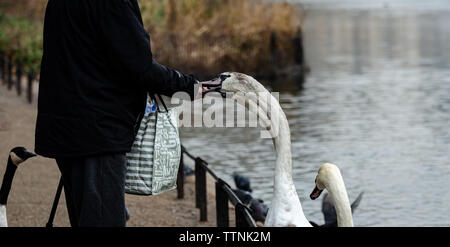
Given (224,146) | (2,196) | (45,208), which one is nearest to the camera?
(2,196)

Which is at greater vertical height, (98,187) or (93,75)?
(93,75)

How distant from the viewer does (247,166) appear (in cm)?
1159

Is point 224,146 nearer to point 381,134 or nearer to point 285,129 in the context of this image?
point 381,134

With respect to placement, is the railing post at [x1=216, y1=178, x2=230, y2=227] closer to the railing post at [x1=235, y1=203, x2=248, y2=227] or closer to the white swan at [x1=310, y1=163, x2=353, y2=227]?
the railing post at [x1=235, y1=203, x2=248, y2=227]

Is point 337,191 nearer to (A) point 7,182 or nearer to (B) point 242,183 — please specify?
(A) point 7,182

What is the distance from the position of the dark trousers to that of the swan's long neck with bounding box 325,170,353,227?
1.09 metres

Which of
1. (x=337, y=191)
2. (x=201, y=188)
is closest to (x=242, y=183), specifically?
(x=201, y=188)

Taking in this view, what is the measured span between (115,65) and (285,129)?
38.0 inches

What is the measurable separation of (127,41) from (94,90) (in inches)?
10.0

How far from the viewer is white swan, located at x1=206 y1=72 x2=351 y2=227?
12.6 ft

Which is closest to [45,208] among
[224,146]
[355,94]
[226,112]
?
[224,146]

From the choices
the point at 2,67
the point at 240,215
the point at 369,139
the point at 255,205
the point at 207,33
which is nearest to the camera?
the point at 240,215

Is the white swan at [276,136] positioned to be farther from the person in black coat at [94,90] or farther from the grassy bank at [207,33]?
the grassy bank at [207,33]

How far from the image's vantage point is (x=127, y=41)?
354 cm
